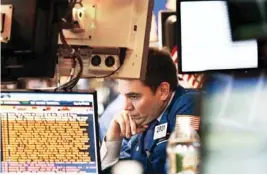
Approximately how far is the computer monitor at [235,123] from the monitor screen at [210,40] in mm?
103

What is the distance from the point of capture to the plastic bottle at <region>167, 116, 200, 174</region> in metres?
3.08

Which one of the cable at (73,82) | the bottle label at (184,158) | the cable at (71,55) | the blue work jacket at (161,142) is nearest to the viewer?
the cable at (71,55)

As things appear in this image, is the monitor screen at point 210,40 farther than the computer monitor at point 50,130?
Yes

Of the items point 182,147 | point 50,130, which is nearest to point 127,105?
point 182,147

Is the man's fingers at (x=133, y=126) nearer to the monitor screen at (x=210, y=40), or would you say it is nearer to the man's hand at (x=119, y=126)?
the man's hand at (x=119, y=126)

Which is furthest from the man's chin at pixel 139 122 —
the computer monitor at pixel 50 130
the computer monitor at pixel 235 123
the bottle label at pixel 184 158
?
the computer monitor at pixel 50 130

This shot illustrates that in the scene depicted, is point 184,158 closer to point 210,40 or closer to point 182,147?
point 182,147

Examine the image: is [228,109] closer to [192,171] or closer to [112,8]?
[192,171]

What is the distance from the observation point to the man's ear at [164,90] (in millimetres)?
3203

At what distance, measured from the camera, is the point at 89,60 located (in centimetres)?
197

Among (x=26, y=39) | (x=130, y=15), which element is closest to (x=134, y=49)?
(x=130, y=15)

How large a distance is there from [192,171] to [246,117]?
45 centimetres

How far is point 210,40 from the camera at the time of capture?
2934 mm

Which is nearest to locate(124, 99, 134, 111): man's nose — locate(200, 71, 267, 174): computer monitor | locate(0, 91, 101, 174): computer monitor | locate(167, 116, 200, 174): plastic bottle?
locate(167, 116, 200, 174): plastic bottle
